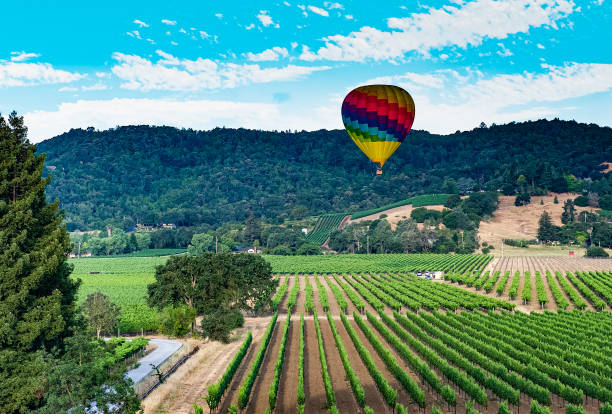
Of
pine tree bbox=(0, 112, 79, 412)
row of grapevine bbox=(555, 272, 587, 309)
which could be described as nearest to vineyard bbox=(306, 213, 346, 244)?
row of grapevine bbox=(555, 272, 587, 309)

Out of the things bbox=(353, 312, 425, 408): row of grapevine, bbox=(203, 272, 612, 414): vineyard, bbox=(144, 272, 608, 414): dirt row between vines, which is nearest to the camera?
bbox=(353, 312, 425, 408): row of grapevine

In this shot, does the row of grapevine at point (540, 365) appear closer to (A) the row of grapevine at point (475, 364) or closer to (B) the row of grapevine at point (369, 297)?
(A) the row of grapevine at point (475, 364)

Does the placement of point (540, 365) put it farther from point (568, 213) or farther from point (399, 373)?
point (568, 213)

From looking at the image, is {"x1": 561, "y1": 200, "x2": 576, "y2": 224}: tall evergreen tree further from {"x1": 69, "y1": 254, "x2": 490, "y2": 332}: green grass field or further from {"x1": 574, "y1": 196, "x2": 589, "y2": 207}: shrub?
{"x1": 69, "y1": 254, "x2": 490, "y2": 332}: green grass field

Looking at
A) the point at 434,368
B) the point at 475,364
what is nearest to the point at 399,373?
the point at 434,368

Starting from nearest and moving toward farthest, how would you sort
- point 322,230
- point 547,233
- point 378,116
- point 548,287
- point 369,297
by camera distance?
1. point 378,116
2. point 369,297
3. point 548,287
4. point 547,233
5. point 322,230
